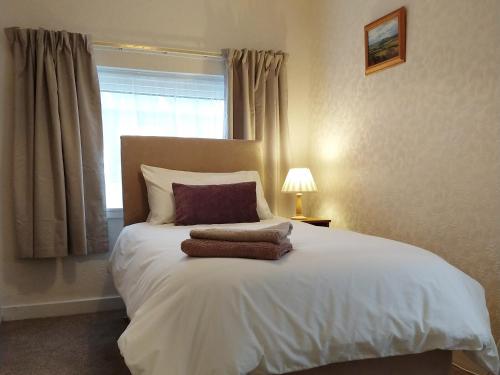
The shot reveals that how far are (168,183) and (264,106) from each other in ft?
3.75

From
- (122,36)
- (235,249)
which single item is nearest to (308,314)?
(235,249)

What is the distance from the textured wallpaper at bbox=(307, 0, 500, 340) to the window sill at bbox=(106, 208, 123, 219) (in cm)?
175

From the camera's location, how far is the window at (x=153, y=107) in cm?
311

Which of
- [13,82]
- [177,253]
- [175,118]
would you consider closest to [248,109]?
[175,118]

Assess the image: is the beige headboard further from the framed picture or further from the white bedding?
the white bedding

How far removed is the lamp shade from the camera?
3.17 metres

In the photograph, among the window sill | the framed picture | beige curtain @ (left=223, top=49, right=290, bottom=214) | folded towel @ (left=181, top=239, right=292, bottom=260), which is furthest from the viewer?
beige curtain @ (left=223, top=49, right=290, bottom=214)

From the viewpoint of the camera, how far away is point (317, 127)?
3570mm

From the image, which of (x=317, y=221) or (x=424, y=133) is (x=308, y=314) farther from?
(x=317, y=221)

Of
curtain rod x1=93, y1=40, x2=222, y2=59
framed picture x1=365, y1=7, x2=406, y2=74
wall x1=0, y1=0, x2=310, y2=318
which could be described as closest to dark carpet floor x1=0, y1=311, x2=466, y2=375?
wall x1=0, y1=0, x2=310, y2=318

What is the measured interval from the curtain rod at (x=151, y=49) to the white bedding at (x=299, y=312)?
2079 millimetres

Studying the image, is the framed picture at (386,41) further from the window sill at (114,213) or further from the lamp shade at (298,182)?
Result: the window sill at (114,213)

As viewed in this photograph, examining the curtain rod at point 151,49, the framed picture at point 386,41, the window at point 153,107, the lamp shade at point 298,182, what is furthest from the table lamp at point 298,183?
the curtain rod at point 151,49

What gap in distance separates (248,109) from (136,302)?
212 centimetres
